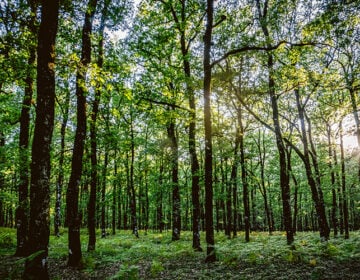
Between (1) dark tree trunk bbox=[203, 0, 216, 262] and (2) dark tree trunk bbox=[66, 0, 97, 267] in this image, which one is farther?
(1) dark tree trunk bbox=[203, 0, 216, 262]

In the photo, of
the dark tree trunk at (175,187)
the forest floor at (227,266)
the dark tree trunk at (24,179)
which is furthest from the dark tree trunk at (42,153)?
the dark tree trunk at (175,187)

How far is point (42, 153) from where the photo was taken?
6.36m

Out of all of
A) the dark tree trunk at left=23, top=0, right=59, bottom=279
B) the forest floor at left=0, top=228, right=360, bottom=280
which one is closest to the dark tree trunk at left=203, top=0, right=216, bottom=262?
the forest floor at left=0, top=228, right=360, bottom=280

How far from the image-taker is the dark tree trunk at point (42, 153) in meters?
6.05

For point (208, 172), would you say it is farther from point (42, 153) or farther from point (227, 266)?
point (42, 153)

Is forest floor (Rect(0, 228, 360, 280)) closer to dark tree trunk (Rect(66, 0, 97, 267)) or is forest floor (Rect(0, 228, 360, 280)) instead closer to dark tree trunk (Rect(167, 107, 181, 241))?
dark tree trunk (Rect(66, 0, 97, 267))

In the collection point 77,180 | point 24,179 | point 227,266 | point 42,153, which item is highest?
point 42,153

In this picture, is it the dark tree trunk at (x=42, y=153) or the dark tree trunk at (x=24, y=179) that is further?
the dark tree trunk at (x=24, y=179)

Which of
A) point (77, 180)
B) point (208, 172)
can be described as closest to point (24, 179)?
point (77, 180)

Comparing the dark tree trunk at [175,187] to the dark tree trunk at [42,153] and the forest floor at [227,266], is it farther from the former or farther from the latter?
the dark tree trunk at [42,153]

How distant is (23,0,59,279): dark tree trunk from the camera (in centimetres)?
605

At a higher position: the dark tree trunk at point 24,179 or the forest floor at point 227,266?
the dark tree trunk at point 24,179

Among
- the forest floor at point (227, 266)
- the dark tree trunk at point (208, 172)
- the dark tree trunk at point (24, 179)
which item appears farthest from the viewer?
the dark tree trunk at point (24, 179)

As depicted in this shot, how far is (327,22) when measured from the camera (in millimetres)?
9836
